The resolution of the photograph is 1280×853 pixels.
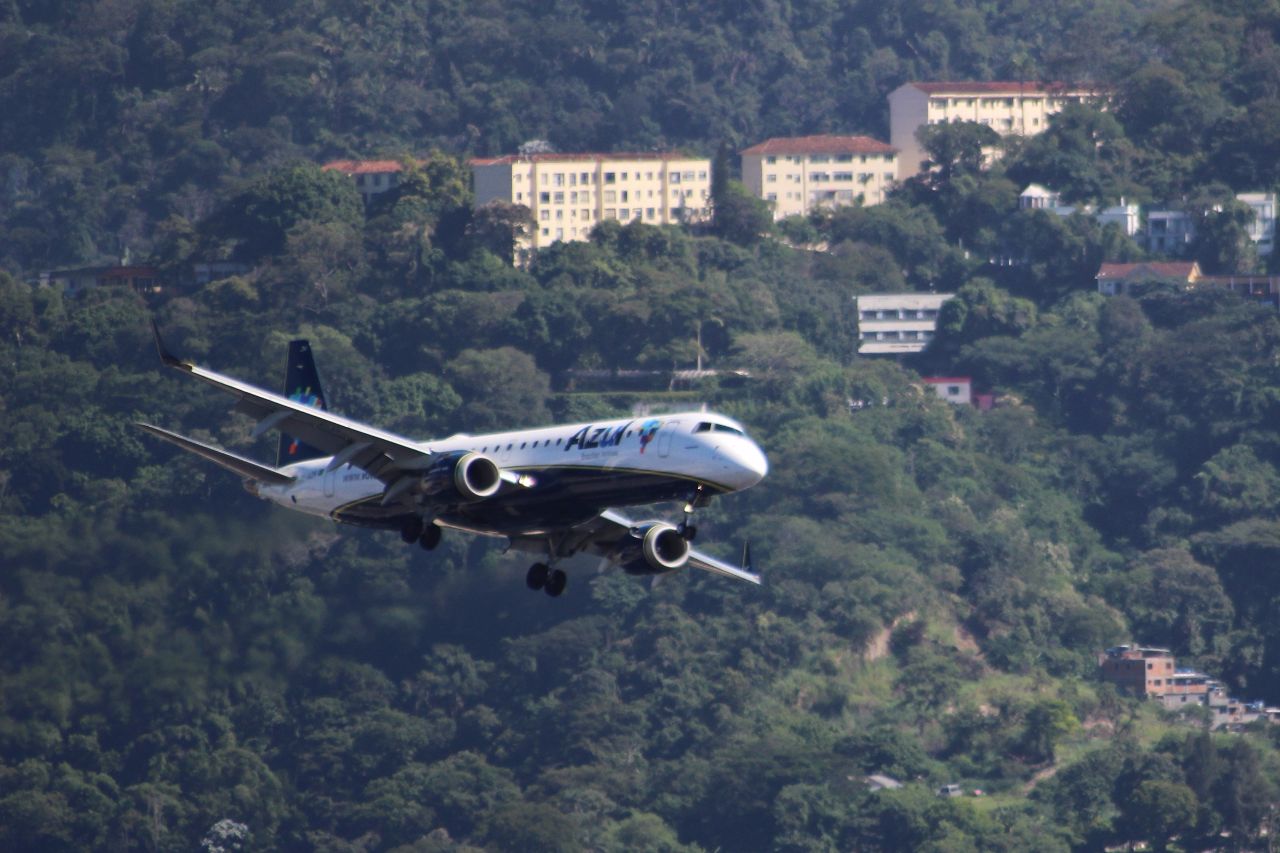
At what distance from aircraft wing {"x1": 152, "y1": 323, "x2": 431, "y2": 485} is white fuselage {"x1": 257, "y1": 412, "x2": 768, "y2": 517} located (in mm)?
944

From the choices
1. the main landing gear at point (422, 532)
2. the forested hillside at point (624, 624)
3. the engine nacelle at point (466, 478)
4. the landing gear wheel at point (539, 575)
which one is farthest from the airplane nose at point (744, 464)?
the forested hillside at point (624, 624)

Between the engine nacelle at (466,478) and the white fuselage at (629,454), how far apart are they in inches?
40.7

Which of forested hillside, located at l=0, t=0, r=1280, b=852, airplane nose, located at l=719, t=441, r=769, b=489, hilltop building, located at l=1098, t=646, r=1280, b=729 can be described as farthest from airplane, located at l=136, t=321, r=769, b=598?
hilltop building, located at l=1098, t=646, r=1280, b=729

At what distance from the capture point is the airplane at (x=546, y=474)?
237 ft

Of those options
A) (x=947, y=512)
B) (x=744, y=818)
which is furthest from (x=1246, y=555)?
(x=744, y=818)

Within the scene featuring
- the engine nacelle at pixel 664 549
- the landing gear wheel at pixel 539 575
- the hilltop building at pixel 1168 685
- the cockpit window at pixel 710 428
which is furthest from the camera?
the hilltop building at pixel 1168 685

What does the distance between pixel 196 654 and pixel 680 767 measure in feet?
94.3

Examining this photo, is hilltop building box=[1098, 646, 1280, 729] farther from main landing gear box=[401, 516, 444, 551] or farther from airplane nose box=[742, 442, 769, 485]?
airplane nose box=[742, 442, 769, 485]

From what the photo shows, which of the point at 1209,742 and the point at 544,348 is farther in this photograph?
the point at 544,348

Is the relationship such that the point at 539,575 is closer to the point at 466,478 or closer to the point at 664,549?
the point at 664,549

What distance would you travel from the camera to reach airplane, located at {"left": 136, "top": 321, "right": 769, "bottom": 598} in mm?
72250

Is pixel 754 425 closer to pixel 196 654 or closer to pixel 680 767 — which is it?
pixel 680 767

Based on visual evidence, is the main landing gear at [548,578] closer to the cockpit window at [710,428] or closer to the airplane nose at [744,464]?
the cockpit window at [710,428]

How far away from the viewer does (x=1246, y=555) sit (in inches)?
7160
